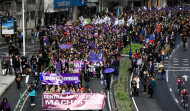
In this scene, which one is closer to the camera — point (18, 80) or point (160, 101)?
point (160, 101)

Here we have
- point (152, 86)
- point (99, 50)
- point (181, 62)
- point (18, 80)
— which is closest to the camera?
point (152, 86)

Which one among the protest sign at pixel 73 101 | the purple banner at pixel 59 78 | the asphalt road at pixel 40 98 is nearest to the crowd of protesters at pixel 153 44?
the asphalt road at pixel 40 98

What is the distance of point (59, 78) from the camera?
31.1m

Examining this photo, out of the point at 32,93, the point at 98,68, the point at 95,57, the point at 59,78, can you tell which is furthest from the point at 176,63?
the point at 32,93

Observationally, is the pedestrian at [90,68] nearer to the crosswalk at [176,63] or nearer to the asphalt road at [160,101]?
the asphalt road at [160,101]

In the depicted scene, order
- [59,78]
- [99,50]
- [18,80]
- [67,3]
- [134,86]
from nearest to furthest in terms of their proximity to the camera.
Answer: [59,78]
[134,86]
[18,80]
[99,50]
[67,3]

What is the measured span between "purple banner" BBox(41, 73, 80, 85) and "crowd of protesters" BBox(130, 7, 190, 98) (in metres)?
3.95

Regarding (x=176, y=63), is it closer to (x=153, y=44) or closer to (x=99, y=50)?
(x=153, y=44)

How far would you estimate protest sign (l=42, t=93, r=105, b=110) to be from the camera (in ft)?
87.8

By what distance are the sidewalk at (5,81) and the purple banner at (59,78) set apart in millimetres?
3371

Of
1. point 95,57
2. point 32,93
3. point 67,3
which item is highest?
point 67,3

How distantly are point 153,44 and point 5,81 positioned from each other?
17.0 metres

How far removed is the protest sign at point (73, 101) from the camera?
26.8 m

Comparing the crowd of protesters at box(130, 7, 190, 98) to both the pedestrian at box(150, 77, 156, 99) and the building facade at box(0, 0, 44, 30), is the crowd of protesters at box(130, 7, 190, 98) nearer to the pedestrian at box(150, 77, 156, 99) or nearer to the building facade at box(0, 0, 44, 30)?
the pedestrian at box(150, 77, 156, 99)
